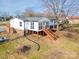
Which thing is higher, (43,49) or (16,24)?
(16,24)

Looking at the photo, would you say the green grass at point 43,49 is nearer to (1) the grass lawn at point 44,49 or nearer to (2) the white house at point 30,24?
(1) the grass lawn at point 44,49

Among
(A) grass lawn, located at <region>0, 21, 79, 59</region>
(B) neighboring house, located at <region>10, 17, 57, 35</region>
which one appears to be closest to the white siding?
(B) neighboring house, located at <region>10, 17, 57, 35</region>

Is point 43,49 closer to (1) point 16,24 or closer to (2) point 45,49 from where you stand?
(2) point 45,49

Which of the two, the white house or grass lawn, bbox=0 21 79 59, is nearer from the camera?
grass lawn, bbox=0 21 79 59

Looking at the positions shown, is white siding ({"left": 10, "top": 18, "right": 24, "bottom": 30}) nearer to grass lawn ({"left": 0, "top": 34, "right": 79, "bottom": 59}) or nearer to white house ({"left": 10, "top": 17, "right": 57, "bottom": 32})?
white house ({"left": 10, "top": 17, "right": 57, "bottom": 32})

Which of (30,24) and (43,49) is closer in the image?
(43,49)

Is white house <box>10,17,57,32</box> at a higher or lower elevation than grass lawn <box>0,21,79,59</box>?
higher

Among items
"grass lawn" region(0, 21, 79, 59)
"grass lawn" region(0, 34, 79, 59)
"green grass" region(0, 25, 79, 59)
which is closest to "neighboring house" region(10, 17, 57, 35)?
"grass lawn" region(0, 21, 79, 59)

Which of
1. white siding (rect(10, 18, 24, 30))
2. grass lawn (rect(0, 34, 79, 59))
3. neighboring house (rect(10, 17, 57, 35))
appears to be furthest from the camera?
white siding (rect(10, 18, 24, 30))

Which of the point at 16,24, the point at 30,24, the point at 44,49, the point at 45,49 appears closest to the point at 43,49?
the point at 44,49

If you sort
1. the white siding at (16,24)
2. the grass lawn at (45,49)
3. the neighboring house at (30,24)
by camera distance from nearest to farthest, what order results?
the grass lawn at (45,49)
the neighboring house at (30,24)
the white siding at (16,24)

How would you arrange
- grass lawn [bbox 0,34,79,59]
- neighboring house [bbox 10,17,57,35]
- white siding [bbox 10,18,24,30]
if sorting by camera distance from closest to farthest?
grass lawn [bbox 0,34,79,59]
neighboring house [bbox 10,17,57,35]
white siding [bbox 10,18,24,30]

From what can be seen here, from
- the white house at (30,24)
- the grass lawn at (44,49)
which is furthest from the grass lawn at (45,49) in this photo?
the white house at (30,24)

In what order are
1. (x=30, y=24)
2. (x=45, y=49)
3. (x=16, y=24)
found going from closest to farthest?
(x=45, y=49) → (x=30, y=24) → (x=16, y=24)
